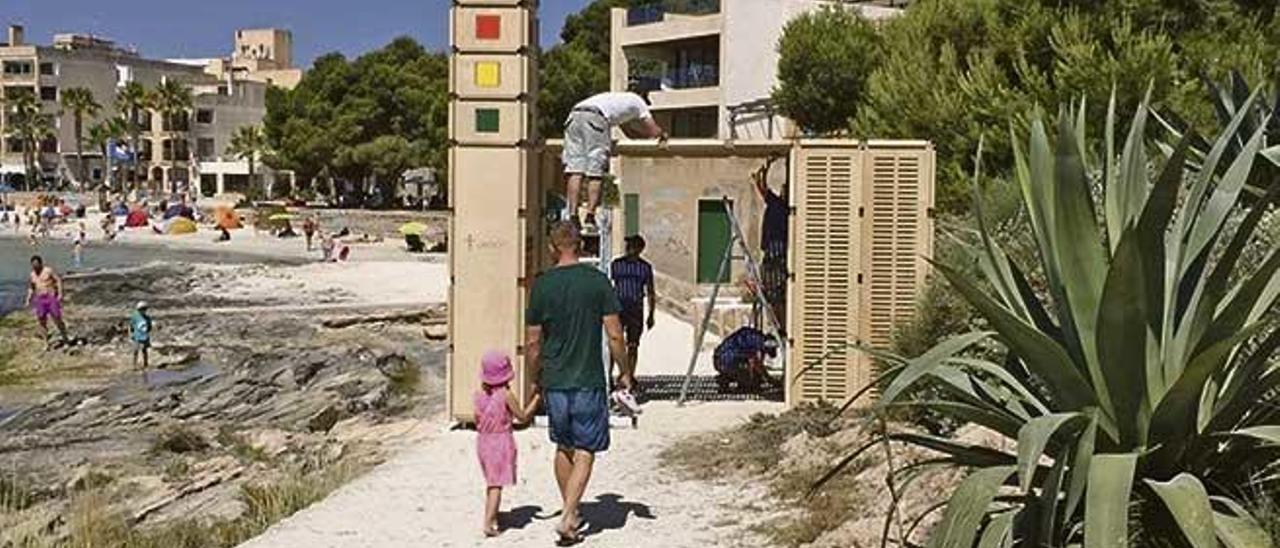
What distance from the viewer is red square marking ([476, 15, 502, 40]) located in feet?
36.6

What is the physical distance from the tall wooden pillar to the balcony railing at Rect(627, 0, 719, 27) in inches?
1278

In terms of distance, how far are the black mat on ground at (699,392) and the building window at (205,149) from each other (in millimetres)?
100397

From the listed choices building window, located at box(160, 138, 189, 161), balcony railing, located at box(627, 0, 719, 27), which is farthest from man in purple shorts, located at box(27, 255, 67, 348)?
building window, located at box(160, 138, 189, 161)

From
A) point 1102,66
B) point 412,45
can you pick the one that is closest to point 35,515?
point 1102,66

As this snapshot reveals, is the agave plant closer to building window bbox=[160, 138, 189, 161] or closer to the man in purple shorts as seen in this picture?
the man in purple shorts

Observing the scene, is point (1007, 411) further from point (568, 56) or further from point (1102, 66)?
point (568, 56)

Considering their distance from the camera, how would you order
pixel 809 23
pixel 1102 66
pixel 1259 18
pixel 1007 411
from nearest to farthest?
1. pixel 1007 411
2. pixel 1102 66
3. pixel 1259 18
4. pixel 809 23

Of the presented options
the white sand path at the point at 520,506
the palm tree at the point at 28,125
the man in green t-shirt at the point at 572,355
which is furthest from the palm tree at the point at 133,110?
the man in green t-shirt at the point at 572,355

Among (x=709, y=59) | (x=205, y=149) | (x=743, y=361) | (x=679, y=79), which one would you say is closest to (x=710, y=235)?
(x=743, y=361)

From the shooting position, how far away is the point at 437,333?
28344 millimetres

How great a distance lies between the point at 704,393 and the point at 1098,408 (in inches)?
342

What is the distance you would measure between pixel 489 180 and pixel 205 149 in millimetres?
103843

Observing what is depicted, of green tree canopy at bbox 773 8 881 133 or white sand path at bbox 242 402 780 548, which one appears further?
green tree canopy at bbox 773 8 881 133

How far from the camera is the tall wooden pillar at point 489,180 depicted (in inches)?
439
